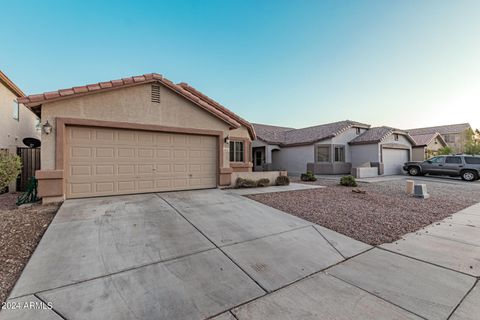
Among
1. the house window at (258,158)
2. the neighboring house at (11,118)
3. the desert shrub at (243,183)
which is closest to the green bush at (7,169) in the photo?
the neighboring house at (11,118)

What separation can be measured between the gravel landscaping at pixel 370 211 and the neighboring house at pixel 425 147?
56.0 feet

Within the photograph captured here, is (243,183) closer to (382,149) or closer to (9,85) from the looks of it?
(9,85)

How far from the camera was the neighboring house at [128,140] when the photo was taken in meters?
6.69

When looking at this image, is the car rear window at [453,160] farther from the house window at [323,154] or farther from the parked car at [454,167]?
the house window at [323,154]

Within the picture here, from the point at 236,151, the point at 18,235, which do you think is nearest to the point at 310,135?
the point at 236,151

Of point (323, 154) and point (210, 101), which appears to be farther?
point (323, 154)

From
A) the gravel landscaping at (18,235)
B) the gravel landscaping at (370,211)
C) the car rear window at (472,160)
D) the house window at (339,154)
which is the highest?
the house window at (339,154)

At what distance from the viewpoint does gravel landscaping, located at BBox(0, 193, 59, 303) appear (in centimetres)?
288

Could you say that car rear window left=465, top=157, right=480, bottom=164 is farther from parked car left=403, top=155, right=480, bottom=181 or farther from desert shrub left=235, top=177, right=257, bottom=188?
desert shrub left=235, top=177, right=257, bottom=188

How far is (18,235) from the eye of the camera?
4137 millimetres

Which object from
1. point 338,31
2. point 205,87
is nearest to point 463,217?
point 338,31

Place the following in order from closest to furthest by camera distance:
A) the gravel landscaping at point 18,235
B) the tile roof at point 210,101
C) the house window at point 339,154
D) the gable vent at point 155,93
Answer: the gravel landscaping at point 18,235
the gable vent at point 155,93
the tile roof at point 210,101
the house window at point 339,154

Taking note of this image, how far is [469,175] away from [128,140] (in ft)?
75.7

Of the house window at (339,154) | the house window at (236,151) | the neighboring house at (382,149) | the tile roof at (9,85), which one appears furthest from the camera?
the house window at (339,154)
